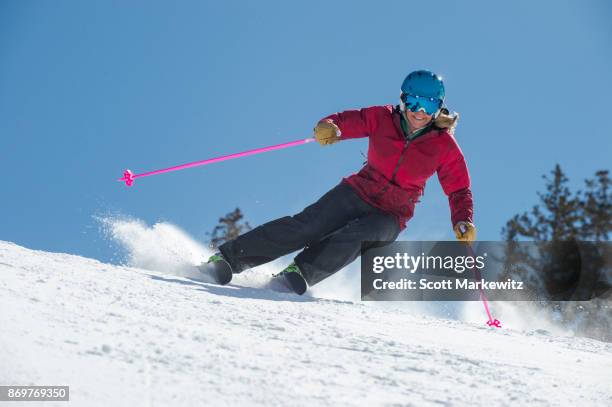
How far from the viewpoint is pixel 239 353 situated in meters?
2.32

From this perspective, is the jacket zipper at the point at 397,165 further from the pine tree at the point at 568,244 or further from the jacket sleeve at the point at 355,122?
the pine tree at the point at 568,244

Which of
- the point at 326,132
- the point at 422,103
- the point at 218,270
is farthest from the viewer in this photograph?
the point at 326,132

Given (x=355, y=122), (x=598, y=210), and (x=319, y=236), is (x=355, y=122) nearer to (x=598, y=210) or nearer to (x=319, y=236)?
(x=319, y=236)

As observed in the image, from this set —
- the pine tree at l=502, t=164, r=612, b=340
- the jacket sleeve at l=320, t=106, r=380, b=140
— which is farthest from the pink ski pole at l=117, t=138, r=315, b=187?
the pine tree at l=502, t=164, r=612, b=340

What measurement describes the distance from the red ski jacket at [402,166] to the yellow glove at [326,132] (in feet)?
0.39

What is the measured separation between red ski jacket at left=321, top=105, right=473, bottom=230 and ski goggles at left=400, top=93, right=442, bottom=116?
165 mm

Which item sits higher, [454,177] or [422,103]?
[422,103]

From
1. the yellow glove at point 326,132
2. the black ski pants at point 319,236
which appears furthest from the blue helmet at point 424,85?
the black ski pants at point 319,236

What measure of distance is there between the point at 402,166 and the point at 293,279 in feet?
3.79

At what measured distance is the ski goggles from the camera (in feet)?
15.8

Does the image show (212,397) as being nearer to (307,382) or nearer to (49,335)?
(307,382)

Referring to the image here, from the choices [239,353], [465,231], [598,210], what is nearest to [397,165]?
[465,231]

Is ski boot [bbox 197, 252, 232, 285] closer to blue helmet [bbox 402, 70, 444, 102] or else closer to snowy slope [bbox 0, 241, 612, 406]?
snowy slope [bbox 0, 241, 612, 406]

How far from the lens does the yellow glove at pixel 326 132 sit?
195 inches
